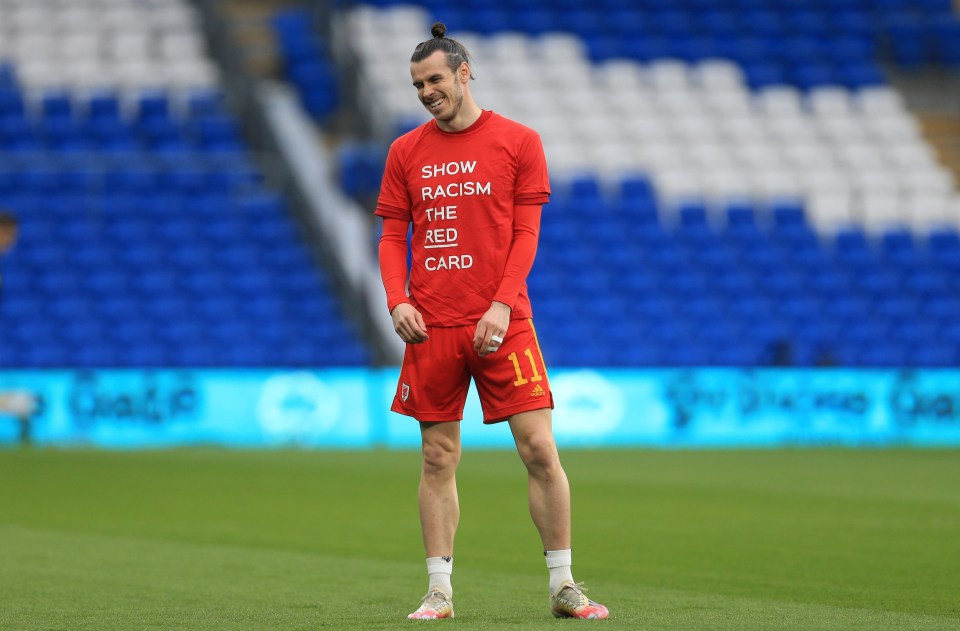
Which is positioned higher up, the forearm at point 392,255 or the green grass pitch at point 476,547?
the forearm at point 392,255

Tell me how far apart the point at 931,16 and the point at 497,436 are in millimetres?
13966

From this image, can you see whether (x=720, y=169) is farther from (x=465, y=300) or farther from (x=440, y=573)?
(x=440, y=573)

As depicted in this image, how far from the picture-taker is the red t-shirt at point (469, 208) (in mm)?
5508

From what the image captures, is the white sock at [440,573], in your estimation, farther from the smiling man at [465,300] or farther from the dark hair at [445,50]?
the dark hair at [445,50]

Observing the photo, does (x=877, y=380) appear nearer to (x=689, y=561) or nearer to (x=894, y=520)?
(x=894, y=520)

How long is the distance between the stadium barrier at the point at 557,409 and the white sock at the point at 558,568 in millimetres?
13486

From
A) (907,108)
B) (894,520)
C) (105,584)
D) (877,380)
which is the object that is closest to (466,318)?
(105,584)

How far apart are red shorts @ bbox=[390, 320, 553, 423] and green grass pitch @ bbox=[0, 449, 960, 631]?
27.8 inches

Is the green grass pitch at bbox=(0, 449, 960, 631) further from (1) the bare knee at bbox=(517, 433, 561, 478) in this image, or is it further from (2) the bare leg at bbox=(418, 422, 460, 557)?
(1) the bare knee at bbox=(517, 433, 561, 478)

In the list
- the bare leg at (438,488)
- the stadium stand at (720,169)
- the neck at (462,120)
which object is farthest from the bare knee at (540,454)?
the stadium stand at (720,169)

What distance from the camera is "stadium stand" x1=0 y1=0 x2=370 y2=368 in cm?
2119

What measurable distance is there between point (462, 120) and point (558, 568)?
5.18ft

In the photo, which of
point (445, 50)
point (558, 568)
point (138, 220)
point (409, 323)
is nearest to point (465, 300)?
point (409, 323)

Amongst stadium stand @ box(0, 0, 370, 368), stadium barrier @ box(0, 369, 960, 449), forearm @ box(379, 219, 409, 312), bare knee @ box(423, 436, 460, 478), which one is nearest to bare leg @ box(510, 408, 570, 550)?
bare knee @ box(423, 436, 460, 478)
